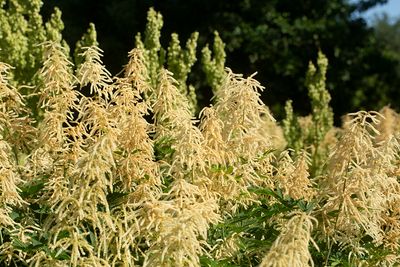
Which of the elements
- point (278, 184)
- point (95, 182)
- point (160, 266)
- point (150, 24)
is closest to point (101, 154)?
point (95, 182)

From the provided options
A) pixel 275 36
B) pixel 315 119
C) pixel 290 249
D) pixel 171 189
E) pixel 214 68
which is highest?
pixel 275 36

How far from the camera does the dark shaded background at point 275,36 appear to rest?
20.5 metres

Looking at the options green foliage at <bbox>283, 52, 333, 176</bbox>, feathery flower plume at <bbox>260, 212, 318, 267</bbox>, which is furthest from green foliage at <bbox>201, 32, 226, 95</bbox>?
feathery flower plume at <bbox>260, 212, 318, 267</bbox>

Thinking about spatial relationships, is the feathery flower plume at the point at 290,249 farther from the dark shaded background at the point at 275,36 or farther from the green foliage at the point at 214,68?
the dark shaded background at the point at 275,36

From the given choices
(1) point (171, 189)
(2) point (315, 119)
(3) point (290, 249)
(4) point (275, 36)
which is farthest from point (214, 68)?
(4) point (275, 36)

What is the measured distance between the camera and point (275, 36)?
20578 millimetres

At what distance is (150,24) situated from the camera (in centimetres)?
796

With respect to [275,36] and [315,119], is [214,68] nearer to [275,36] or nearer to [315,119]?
[315,119]

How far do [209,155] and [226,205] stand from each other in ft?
0.92

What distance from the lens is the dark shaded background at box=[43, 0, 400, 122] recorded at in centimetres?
2050

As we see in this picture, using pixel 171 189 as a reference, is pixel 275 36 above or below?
above

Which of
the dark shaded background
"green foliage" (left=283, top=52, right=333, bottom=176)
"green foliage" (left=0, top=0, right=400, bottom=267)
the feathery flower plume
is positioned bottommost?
the feathery flower plume

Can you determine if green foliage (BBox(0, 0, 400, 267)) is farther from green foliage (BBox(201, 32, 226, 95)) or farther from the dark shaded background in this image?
the dark shaded background

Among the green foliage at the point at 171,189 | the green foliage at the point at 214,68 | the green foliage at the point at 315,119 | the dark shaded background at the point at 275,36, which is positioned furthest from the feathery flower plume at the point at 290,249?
the dark shaded background at the point at 275,36
